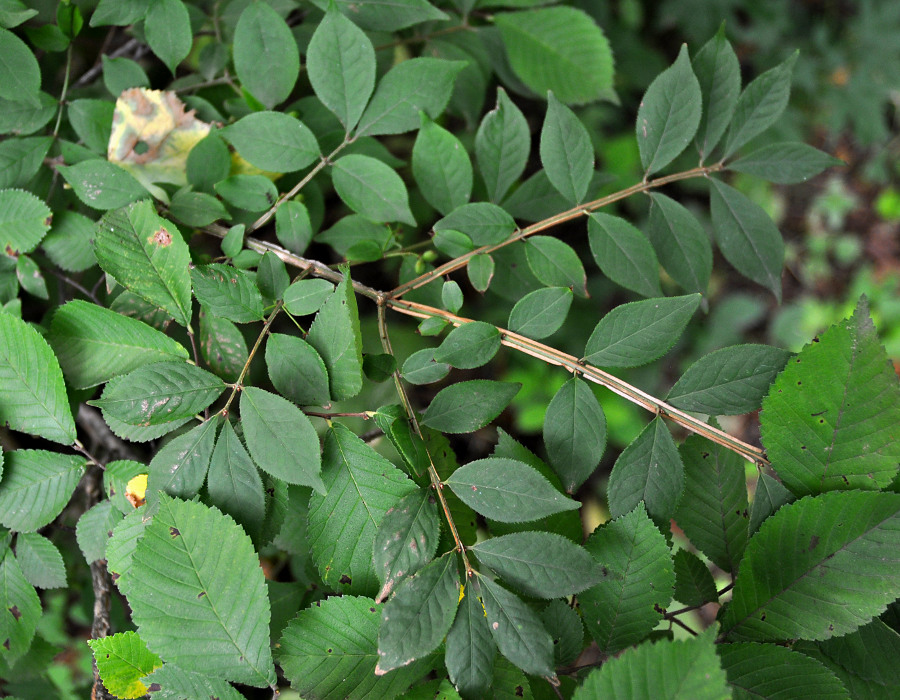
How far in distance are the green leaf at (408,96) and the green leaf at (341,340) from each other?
38cm

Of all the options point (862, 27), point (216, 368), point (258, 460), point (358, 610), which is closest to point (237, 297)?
point (216, 368)

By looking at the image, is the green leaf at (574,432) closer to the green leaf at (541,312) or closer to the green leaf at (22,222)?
the green leaf at (541,312)

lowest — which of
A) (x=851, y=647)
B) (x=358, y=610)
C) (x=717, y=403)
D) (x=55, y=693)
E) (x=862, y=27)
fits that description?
(x=55, y=693)

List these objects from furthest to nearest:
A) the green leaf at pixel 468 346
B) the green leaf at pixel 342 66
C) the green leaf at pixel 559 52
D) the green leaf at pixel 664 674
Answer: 1. the green leaf at pixel 559 52
2. the green leaf at pixel 342 66
3. the green leaf at pixel 468 346
4. the green leaf at pixel 664 674

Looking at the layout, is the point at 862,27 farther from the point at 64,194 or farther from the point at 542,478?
the point at 64,194

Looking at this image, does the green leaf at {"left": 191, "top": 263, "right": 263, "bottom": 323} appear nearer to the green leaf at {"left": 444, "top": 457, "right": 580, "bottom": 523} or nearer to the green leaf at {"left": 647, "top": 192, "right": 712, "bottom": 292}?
the green leaf at {"left": 444, "top": 457, "right": 580, "bottom": 523}

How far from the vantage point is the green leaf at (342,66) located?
3.19ft

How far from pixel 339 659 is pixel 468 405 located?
41 centimetres

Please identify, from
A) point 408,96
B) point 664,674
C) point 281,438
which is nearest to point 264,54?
point 408,96

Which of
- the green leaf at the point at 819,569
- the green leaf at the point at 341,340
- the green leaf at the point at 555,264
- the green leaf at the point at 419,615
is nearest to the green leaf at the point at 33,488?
the green leaf at the point at 341,340

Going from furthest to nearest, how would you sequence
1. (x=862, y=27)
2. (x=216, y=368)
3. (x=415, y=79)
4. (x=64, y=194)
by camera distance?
(x=862, y=27) → (x=64, y=194) → (x=415, y=79) → (x=216, y=368)

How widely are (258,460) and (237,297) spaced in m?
0.24

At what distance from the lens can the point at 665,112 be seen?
0.99 m

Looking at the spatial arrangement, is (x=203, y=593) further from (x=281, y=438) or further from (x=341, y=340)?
(x=341, y=340)
